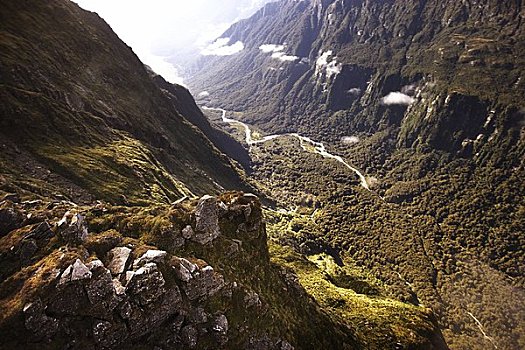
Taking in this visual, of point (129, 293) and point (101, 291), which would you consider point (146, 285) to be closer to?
point (129, 293)

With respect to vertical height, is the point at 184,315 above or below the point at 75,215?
below

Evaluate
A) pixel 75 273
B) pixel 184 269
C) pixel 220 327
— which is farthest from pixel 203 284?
pixel 75 273

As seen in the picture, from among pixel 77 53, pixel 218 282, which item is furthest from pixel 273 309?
pixel 77 53

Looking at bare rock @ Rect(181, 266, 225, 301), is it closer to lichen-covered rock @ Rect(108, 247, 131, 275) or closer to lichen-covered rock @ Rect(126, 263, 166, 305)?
lichen-covered rock @ Rect(126, 263, 166, 305)

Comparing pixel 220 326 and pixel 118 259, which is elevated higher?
pixel 118 259

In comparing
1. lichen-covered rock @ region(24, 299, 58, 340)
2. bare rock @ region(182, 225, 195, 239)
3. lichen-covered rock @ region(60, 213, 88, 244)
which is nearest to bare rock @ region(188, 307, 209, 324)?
bare rock @ region(182, 225, 195, 239)

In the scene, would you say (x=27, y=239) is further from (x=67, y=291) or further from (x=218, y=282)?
(x=218, y=282)
